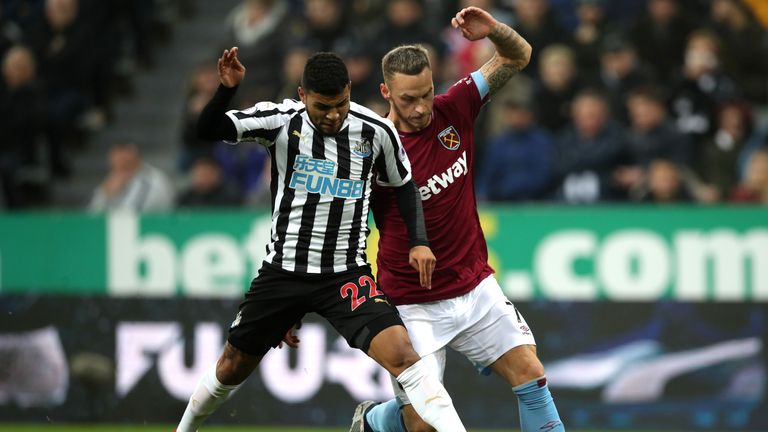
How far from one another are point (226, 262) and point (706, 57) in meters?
5.24

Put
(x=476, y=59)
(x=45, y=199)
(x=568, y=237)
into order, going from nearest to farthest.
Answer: (x=568, y=237), (x=476, y=59), (x=45, y=199)

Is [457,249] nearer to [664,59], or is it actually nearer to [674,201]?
[674,201]

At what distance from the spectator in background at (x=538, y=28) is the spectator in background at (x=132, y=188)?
12.9ft

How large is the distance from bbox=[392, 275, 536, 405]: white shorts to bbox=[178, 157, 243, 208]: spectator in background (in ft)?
17.8

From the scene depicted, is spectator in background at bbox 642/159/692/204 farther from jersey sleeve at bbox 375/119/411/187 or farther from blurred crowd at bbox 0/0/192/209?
blurred crowd at bbox 0/0/192/209

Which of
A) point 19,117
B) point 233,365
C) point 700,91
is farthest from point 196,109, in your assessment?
point 233,365

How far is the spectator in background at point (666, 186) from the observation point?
1083cm

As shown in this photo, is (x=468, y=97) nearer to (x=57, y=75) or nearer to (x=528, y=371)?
(x=528, y=371)

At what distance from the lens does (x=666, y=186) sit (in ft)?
A: 35.5

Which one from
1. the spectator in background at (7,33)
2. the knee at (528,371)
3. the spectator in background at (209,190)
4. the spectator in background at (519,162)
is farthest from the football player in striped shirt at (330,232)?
the spectator in background at (7,33)

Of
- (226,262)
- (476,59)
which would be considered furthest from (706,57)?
(226,262)

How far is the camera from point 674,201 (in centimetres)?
1083

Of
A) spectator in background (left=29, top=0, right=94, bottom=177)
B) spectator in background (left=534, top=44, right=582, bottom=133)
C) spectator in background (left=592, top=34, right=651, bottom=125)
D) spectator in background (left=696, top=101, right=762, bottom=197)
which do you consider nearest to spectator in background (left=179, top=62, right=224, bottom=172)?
spectator in background (left=29, top=0, right=94, bottom=177)

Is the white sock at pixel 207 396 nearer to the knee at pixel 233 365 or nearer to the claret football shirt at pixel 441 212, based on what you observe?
the knee at pixel 233 365
